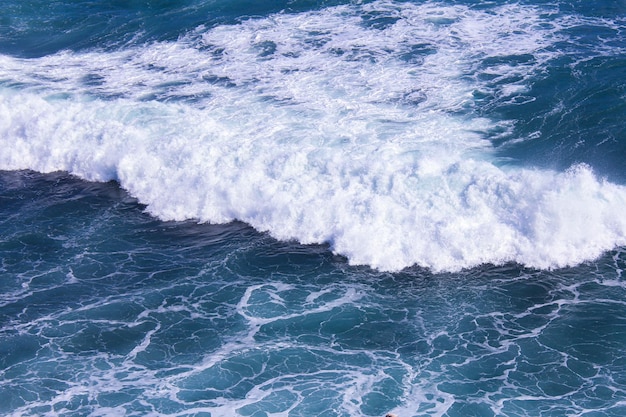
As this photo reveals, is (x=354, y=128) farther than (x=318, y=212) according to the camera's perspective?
Yes

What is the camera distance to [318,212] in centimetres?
2933

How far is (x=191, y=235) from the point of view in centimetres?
2947

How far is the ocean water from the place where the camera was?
882 inches

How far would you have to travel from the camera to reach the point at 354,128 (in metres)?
33.4

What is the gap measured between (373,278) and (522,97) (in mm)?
12622

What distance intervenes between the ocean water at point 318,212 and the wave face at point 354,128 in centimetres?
11

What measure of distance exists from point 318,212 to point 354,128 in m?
5.46

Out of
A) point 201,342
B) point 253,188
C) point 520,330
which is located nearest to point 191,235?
point 253,188

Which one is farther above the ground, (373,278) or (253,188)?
(253,188)

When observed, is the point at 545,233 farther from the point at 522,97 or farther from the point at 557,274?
the point at 522,97

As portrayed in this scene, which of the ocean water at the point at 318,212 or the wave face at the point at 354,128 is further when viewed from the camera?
the wave face at the point at 354,128

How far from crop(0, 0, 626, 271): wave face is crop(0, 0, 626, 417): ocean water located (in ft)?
0.36

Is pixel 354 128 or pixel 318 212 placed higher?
pixel 354 128

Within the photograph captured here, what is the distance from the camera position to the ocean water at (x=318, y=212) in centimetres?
2241
